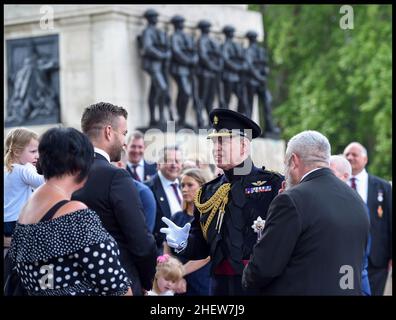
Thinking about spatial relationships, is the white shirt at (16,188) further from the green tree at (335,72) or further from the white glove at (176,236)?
the green tree at (335,72)

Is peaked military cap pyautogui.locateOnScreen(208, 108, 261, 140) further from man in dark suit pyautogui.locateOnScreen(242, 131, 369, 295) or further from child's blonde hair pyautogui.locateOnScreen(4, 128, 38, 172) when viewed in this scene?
child's blonde hair pyautogui.locateOnScreen(4, 128, 38, 172)

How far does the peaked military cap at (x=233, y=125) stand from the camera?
28.0 feet

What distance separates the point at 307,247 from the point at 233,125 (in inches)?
78.2

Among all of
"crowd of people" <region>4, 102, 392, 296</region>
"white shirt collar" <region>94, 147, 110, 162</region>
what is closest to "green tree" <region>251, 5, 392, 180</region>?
"crowd of people" <region>4, 102, 392, 296</region>

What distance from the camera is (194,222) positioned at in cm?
865

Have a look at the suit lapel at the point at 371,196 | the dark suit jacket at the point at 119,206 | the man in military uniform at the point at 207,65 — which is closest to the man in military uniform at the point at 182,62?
the man in military uniform at the point at 207,65

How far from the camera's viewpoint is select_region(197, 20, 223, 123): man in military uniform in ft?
64.7

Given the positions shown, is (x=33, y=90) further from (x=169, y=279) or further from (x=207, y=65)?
(x=169, y=279)

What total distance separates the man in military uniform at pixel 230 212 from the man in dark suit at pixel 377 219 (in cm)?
552

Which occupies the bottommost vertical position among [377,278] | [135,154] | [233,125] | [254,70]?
[377,278]

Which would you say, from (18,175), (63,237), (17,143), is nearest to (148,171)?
(17,143)

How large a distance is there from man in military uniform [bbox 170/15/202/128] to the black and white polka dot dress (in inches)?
506

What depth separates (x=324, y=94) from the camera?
31.8 metres

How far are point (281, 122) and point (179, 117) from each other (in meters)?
14.2
